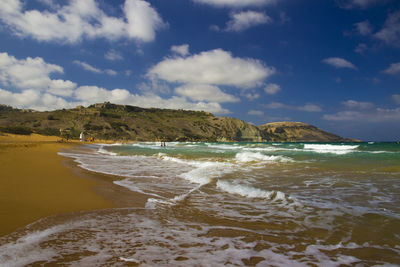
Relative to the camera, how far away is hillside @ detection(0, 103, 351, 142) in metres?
75.4

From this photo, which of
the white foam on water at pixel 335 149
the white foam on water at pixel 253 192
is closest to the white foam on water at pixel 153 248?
the white foam on water at pixel 253 192

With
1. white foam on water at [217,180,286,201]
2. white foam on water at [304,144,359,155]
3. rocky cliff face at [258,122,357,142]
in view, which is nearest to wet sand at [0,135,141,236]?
white foam on water at [217,180,286,201]

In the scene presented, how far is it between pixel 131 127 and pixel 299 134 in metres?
132

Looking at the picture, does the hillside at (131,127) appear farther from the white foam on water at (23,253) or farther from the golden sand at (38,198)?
the white foam on water at (23,253)

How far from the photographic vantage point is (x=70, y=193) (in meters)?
5.55

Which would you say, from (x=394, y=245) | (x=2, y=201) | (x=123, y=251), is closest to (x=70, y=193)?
(x=2, y=201)

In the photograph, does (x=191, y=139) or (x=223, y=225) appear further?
(x=191, y=139)

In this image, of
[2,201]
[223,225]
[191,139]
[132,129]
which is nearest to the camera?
[223,225]

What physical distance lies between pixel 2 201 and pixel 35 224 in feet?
5.27

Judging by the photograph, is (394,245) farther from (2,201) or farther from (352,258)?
(2,201)

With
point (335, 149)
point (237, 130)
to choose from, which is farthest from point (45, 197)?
point (237, 130)

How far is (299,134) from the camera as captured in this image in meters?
176

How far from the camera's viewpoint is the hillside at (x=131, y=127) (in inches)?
2967

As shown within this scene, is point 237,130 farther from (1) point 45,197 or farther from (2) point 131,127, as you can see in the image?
(1) point 45,197
